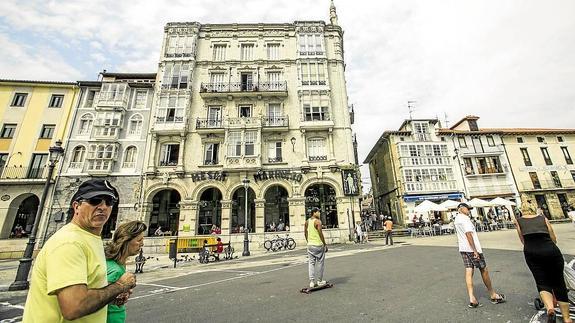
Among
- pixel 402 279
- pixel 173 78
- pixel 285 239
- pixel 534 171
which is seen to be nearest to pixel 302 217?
pixel 285 239

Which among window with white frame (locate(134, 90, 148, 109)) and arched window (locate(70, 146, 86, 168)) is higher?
window with white frame (locate(134, 90, 148, 109))

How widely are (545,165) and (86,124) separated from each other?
50.1 metres

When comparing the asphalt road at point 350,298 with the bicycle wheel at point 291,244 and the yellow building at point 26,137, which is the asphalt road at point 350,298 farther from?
the yellow building at point 26,137

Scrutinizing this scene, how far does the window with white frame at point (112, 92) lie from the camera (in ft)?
76.8

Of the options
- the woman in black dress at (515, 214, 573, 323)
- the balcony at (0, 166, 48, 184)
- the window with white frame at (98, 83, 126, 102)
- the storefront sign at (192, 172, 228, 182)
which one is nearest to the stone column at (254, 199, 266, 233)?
the storefront sign at (192, 172, 228, 182)

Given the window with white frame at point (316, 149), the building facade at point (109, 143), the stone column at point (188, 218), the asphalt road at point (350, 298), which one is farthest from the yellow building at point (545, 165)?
the building facade at point (109, 143)

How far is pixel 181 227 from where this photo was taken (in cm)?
2064

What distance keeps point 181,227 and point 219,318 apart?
1779 centimetres

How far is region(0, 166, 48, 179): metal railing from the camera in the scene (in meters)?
20.7

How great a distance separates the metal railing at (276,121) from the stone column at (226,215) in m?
7.87

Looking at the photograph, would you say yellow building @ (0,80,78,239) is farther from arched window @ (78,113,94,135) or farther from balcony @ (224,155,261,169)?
balcony @ (224,155,261,169)

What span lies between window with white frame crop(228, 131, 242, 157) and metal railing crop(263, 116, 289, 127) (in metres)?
2.69

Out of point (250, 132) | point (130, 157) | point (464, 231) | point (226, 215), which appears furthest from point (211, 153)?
point (464, 231)

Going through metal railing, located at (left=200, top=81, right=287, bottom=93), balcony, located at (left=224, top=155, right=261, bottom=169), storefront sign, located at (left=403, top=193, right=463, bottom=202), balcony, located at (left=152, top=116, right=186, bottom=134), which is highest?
metal railing, located at (left=200, top=81, right=287, bottom=93)
